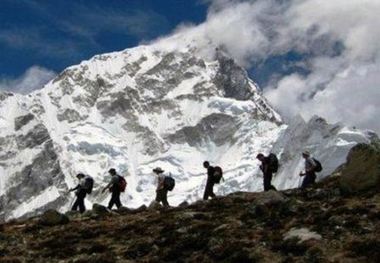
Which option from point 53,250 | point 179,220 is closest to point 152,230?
point 179,220

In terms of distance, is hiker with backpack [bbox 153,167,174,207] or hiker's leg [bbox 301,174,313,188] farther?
hiker with backpack [bbox 153,167,174,207]

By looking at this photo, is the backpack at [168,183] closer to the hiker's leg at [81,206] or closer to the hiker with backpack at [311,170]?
the hiker's leg at [81,206]

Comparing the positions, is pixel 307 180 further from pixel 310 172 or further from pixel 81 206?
pixel 81 206

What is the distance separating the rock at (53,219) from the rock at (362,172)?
41.3ft

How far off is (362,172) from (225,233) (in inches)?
261

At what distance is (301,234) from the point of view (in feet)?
98.6

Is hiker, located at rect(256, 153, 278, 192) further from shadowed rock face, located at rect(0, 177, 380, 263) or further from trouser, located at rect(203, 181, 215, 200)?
shadowed rock face, located at rect(0, 177, 380, 263)

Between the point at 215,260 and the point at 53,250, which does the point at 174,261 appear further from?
the point at 53,250

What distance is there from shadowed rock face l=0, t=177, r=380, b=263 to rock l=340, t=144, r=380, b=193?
603mm

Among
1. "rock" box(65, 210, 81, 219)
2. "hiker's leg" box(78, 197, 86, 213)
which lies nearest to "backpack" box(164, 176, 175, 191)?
"hiker's leg" box(78, 197, 86, 213)

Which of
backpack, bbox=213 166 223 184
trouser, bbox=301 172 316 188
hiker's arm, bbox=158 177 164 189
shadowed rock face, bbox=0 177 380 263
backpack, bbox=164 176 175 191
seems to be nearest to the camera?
shadowed rock face, bbox=0 177 380 263

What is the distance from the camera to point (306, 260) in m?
27.4

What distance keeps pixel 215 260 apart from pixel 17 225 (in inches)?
650

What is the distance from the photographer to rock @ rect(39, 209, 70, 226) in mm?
41209
